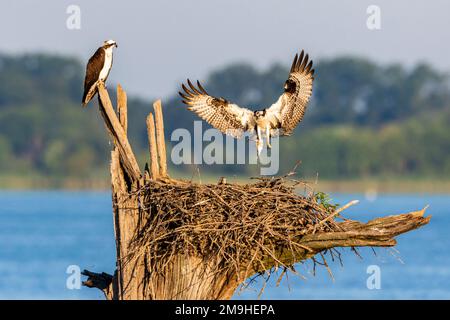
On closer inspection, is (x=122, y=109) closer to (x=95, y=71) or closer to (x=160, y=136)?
(x=160, y=136)

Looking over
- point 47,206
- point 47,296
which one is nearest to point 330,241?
point 47,296

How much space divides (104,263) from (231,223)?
2454cm

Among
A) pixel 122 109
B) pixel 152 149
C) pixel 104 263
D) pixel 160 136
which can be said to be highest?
pixel 122 109

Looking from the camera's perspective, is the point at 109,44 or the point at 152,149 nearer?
the point at 152,149

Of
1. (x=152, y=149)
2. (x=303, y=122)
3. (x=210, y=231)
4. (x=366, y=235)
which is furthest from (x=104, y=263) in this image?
(x=303, y=122)

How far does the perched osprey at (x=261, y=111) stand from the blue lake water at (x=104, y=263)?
82.5 inches

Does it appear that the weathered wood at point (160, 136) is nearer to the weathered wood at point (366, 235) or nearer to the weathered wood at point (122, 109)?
the weathered wood at point (122, 109)

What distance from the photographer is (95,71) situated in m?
11.5

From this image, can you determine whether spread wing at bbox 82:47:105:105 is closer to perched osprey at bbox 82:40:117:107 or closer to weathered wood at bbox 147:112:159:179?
perched osprey at bbox 82:40:117:107

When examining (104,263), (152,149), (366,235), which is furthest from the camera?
(104,263)

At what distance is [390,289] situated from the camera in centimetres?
2889

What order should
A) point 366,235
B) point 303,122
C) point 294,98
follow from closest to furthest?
point 366,235, point 294,98, point 303,122
